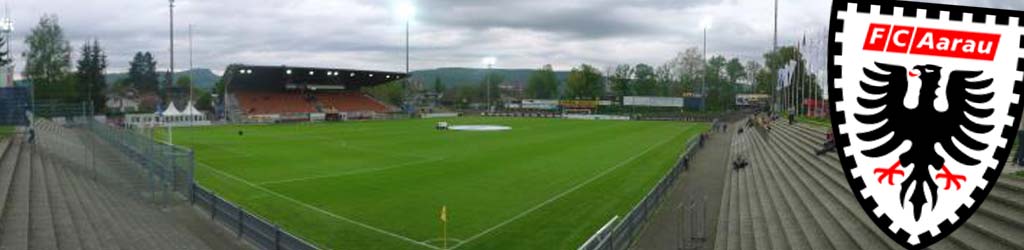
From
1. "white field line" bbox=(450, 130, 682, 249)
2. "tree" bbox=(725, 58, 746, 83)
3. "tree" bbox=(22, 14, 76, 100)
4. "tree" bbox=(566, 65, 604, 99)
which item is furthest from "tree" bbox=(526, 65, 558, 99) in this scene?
"white field line" bbox=(450, 130, 682, 249)

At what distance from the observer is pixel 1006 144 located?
2.15 metres

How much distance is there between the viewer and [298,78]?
93.8 m

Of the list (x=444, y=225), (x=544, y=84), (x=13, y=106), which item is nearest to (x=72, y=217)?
(x=444, y=225)

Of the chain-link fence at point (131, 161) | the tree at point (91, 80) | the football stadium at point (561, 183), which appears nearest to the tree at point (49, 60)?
the tree at point (91, 80)

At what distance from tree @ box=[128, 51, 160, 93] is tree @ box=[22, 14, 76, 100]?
9200 centimetres

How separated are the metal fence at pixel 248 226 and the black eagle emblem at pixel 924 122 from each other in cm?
1097

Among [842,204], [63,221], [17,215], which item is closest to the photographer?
[842,204]

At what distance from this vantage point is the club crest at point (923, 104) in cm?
215

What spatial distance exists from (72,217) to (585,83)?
14500 centimetres

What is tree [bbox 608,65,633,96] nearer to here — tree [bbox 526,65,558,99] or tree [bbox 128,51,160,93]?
tree [bbox 526,65,558,99]

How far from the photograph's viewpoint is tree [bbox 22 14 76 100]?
7444cm

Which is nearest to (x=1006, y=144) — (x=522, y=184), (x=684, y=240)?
(x=684, y=240)

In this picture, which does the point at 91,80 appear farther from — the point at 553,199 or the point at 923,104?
the point at 923,104

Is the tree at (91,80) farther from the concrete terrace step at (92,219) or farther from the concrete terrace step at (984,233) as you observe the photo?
the concrete terrace step at (984,233)
